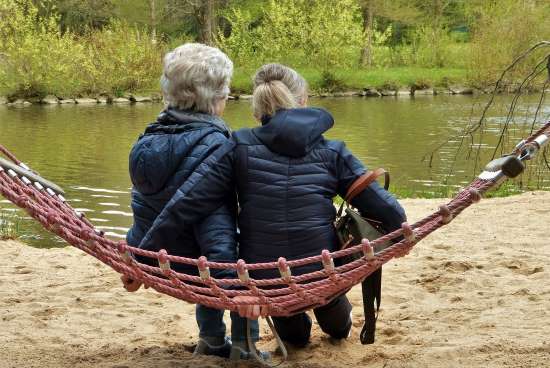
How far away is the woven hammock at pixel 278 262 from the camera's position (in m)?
2.53

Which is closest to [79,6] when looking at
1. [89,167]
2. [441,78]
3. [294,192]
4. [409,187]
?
[441,78]

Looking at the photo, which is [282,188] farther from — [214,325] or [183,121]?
[214,325]

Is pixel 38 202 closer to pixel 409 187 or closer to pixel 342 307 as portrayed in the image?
pixel 342 307

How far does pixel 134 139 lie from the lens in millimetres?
14867

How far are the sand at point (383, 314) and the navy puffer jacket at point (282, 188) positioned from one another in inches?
22.8

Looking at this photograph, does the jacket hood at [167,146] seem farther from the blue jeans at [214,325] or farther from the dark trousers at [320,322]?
the dark trousers at [320,322]

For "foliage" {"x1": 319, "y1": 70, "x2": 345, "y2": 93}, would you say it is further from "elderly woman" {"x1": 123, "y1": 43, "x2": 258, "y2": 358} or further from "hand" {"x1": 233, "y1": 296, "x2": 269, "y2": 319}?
"hand" {"x1": 233, "y1": 296, "x2": 269, "y2": 319}

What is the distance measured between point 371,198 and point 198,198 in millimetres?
607

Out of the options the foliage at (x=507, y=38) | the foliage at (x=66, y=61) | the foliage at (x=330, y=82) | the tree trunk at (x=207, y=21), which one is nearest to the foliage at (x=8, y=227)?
the foliage at (x=507, y=38)

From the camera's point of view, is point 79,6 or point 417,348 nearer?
point 417,348

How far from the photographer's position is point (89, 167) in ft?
37.2

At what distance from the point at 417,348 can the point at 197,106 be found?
1360 mm

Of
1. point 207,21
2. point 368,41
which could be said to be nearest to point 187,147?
point 368,41

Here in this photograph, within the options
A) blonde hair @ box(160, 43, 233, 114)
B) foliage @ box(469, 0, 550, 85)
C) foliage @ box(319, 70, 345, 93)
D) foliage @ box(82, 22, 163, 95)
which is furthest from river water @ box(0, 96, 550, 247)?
blonde hair @ box(160, 43, 233, 114)
